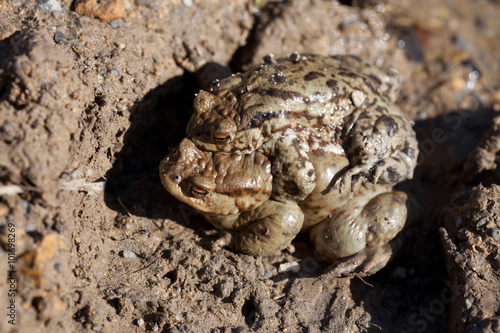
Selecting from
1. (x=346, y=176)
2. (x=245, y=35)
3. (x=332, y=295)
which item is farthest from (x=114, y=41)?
(x=332, y=295)

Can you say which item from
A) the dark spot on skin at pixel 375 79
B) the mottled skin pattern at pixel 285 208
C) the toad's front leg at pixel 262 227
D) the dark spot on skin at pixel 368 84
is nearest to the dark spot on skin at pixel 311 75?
the dark spot on skin at pixel 368 84

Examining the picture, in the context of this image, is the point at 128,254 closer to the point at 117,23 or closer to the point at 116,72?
the point at 116,72

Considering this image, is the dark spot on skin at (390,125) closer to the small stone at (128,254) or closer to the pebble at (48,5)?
the small stone at (128,254)

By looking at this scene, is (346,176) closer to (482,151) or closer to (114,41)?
(482,151)

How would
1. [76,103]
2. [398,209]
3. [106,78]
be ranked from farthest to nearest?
[398,209], [106,78], [76,103]

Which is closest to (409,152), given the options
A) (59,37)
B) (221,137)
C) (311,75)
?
(311,75)

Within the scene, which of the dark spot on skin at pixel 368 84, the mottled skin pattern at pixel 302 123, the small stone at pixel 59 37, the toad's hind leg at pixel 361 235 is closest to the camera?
the small stone at pixel 59 37
